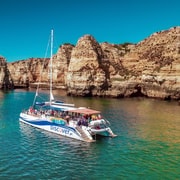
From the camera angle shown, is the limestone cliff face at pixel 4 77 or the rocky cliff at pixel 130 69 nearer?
the rocky cliff at pixel 130 69

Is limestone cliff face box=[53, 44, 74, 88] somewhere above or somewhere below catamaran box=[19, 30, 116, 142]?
above

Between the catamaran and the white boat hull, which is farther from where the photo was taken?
the catamaran

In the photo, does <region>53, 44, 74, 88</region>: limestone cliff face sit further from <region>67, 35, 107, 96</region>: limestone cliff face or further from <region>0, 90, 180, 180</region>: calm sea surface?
<region>0, 90, 180, 180</region>: calm sea surface

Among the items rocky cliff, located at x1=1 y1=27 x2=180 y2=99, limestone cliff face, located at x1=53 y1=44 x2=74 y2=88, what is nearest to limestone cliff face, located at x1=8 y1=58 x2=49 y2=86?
limestone cliff face, located at x1=53 y1=44 x2=74 y2=88

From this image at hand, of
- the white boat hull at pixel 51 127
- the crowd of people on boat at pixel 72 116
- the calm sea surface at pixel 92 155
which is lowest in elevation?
the calm sea surface at pixel 92 155

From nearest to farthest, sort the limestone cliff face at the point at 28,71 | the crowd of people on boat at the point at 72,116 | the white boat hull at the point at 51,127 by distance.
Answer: the white boat hull at the point at 51,127, the crowd of people on boat at the point at 72,116, the limestone cliff face at the point at 28,71

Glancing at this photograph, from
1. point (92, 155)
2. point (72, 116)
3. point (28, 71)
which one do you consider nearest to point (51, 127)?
point (72, 116)

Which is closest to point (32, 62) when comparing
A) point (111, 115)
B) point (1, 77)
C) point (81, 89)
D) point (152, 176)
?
point (1, 77)

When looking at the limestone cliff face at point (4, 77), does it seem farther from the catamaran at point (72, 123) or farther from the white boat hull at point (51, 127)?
the catamaran at point (72, 123)

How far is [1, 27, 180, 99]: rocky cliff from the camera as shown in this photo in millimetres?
87750

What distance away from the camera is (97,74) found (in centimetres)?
9650

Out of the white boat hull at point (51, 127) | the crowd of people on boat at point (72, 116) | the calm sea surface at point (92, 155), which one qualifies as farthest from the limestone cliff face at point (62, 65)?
the calm sea surface at point (92, 155)

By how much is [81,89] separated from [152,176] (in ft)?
244

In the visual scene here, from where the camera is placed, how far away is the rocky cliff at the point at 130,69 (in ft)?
288
